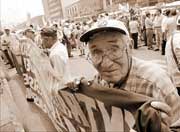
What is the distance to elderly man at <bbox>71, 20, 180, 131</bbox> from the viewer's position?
134 centimetres

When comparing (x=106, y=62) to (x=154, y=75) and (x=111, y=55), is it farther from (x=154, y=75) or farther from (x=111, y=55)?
(x=154, y=75)

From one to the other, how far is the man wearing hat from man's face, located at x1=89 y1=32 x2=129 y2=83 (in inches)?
56.8

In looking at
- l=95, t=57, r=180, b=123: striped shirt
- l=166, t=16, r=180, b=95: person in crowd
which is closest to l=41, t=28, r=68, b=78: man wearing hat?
l=166, t=16, r=180, b=95: person in crowd

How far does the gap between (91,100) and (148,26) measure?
9.92 m

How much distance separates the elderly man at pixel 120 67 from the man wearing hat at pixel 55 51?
144cm

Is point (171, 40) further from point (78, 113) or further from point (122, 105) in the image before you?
point (122, 105)

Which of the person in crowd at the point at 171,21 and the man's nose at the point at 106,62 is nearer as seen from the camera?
the man's nose at the point at 106,62

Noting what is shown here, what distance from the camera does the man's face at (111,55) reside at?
140 cm

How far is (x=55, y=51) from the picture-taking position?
3.35 m

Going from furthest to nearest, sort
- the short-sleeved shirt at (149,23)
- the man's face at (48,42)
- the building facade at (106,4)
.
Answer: the building facade at (106,4) → the short-sleeved shirt at (149,23) → the man's face at (48,42)

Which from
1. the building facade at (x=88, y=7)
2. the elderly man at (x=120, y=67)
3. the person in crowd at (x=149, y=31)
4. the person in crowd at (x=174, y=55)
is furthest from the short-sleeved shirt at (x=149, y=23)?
the building facade at (x=88, y=7)

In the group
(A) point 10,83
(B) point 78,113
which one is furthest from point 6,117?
(A) point 10,83

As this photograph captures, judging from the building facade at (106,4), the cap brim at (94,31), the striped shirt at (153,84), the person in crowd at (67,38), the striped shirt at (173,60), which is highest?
the building facade at (106,4)

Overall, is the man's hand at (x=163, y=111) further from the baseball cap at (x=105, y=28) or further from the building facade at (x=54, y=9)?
the building facade at (x=54, y=9)
